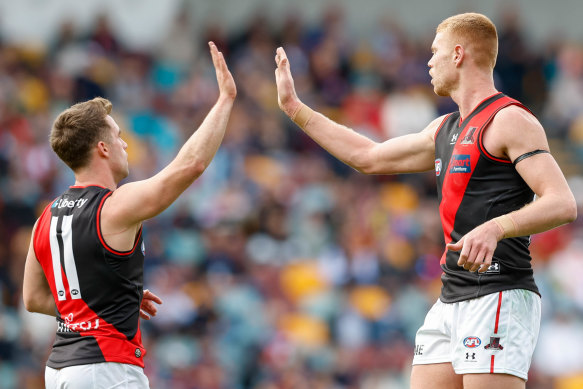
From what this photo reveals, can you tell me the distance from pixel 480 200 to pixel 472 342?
77 cm

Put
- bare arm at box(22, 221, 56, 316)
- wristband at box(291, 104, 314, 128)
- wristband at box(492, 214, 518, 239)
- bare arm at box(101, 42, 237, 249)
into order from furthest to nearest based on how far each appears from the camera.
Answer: wristband at box(291, 104, 314, 128)
bare arm at box(22, 221, 56, 316)
bare arm at box(101, 42, 237, 249)
wristband at box(492, 214, 518, 239)

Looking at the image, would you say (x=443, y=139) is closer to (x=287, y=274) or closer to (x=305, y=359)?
(x=305, y=359)

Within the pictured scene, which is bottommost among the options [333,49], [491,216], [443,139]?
[491,216]

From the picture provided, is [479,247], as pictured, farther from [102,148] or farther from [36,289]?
[36,289]

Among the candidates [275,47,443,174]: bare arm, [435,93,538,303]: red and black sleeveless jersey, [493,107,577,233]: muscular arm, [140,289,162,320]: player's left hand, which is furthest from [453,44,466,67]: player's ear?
[140,289,162,320]: player's left hand

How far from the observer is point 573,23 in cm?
2016

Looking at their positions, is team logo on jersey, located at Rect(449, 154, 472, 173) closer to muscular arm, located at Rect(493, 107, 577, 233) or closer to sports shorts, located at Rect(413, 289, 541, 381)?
muscular arm, located at Rect(493, 107, 577, 233)

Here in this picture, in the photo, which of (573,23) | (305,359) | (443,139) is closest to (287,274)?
(305,359)

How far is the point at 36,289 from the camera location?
5176 millimetres

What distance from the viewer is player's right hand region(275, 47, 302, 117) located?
5938 millimetres

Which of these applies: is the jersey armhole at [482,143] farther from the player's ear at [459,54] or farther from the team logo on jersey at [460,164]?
the player's ear at [459,54]

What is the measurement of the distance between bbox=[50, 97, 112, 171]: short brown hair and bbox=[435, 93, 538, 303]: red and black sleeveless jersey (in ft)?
6.51

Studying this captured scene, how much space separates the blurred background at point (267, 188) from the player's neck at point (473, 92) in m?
6.78

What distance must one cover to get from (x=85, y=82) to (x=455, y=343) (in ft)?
36.5
